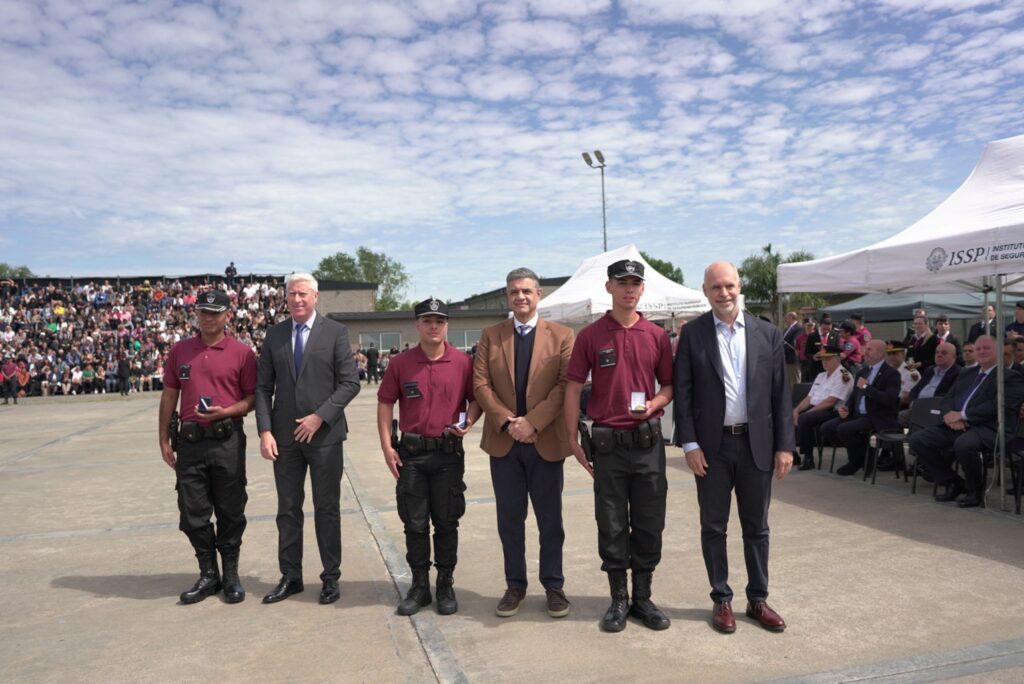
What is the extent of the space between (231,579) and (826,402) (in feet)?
21.5

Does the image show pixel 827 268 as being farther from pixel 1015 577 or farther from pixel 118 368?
pixel 118 368

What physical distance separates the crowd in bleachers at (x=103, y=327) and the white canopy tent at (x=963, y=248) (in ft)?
87.5

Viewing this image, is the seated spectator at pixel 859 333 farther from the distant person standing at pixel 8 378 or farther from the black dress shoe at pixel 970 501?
the distant person standing at pixel 8 378

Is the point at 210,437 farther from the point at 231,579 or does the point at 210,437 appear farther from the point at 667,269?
the point at 667,269

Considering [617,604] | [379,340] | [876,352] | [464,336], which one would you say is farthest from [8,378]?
[617,604]

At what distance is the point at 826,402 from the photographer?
27.3 ft

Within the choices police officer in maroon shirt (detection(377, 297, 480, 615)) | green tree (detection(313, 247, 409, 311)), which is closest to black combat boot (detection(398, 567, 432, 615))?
police officer in maroon shirt (detection(377, 297, 480, 615))

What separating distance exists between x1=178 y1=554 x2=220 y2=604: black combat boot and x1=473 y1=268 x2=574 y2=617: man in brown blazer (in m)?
1.92

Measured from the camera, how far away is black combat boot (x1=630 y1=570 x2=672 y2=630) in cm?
388

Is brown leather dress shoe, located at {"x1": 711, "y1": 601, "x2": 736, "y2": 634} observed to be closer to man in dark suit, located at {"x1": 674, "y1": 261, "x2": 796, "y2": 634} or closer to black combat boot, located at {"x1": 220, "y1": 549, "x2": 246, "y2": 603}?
man in dark suit, located at {"x1": 674, "y1": 261, "x2": 796, "y2": 634}

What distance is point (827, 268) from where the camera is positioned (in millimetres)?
7785

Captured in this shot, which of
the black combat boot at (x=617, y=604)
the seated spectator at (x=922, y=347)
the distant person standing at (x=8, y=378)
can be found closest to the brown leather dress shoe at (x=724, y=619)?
the black combat boot at (x=617, y=604)

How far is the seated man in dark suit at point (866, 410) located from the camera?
296 inches

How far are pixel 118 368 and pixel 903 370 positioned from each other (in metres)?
27.7
